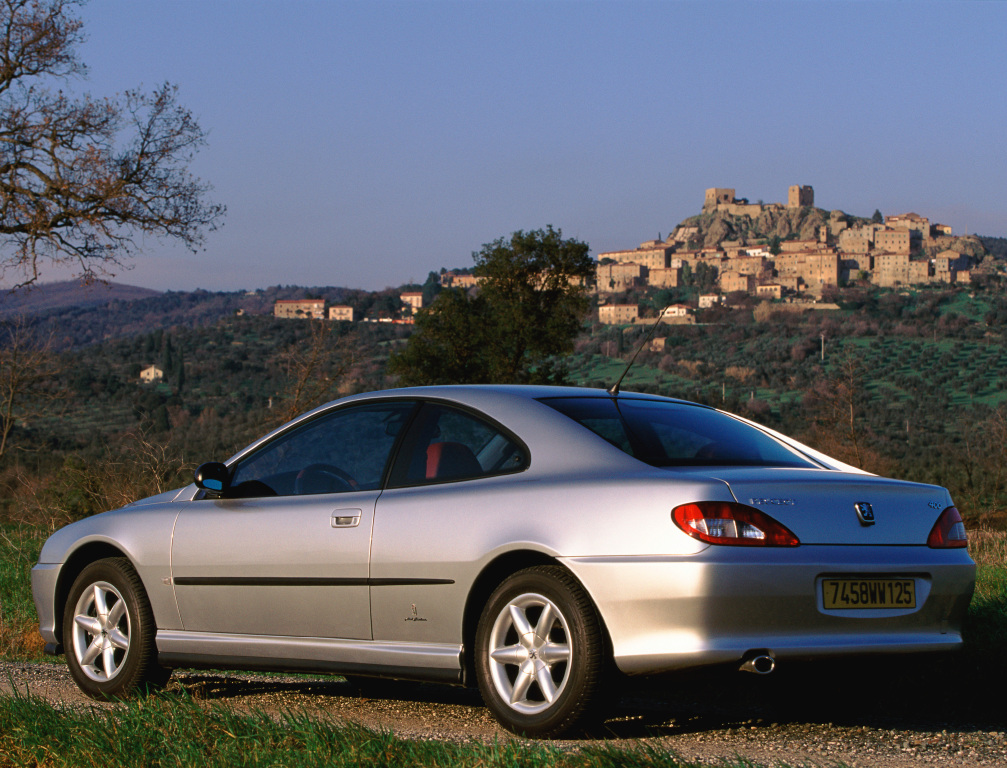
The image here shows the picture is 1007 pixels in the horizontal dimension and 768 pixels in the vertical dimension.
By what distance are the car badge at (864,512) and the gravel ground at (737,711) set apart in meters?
0.54

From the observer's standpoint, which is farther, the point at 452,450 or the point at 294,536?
the point at 294,536

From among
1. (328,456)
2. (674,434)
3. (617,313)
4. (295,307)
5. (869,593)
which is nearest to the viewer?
(869,593)

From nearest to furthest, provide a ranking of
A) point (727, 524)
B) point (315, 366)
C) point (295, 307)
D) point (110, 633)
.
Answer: point (727, 524) < point (110, 633) < point (315, 366) < point (295, 307)

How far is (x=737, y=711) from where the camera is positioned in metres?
5.27

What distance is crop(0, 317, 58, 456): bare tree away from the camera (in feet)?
78.3

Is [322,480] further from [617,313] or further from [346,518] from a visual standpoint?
[617,313]

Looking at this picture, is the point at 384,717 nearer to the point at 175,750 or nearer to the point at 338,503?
the point at 338,503

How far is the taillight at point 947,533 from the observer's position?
14.5ft

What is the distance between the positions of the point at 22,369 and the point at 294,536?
21.2 meters

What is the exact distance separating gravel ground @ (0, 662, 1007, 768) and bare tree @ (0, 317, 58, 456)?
727 inches

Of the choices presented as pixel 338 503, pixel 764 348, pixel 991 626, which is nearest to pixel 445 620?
pixel 338 503

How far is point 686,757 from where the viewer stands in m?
3.76

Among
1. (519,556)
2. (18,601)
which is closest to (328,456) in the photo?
(519,556)

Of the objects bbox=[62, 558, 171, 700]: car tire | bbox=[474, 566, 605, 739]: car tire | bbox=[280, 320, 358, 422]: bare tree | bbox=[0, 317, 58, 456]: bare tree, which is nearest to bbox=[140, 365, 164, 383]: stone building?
bbox=[0, 317, 58, 456]: bare tree
